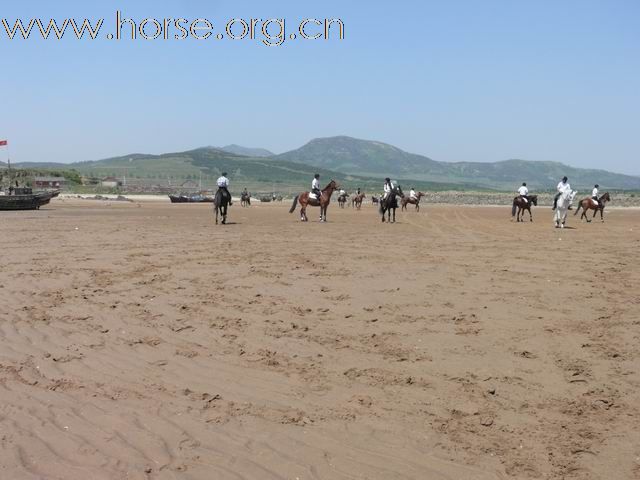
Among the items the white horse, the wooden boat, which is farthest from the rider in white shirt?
the wooden boat

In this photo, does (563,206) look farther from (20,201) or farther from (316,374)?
(20,201)

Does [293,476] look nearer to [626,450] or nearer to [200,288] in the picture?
[626,450]

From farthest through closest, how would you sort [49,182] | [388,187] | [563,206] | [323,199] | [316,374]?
[49,182]
[388,187]
[323,199]
[563,206]
[316,374]

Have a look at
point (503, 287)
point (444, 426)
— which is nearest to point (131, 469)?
point (444, 426)

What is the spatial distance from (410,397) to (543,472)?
145cm

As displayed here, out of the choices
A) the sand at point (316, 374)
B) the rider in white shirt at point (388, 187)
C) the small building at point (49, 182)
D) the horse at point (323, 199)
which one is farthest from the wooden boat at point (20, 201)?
the small building at point (49, 182)

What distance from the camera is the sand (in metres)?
4.56

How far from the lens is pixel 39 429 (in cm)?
486

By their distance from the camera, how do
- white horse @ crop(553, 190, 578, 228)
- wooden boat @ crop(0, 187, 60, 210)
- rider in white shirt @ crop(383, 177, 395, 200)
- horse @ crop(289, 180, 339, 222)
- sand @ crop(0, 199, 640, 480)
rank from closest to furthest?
sand @ crop(0, 199, 640, 480)
white horse @ crop(553, 190, 578, 228)
horse @ crop(289, 180, 339, 222)
rider in white shirt @ crop(383, 177, 395, 200)
wooden boat @ crop(0, 187, 60, 210)

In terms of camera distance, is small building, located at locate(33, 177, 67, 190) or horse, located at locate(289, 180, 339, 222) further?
small building, located at locate(33, 177, 67, 190)

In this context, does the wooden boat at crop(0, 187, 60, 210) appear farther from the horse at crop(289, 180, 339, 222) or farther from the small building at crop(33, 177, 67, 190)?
the small building at crop(33, 177, 67, 190)

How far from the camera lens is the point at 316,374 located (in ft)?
20.5

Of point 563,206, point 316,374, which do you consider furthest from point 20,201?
point 316,374

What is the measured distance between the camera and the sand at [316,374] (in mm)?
4559
